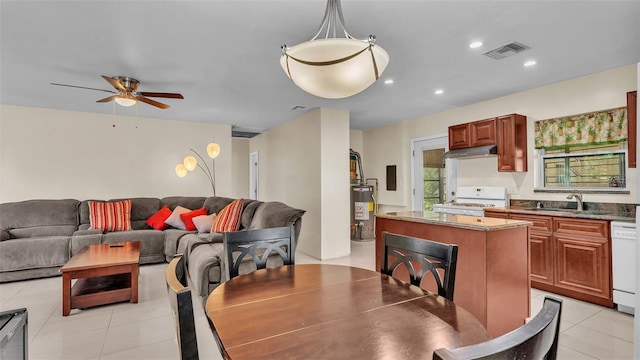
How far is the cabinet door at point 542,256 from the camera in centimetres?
331

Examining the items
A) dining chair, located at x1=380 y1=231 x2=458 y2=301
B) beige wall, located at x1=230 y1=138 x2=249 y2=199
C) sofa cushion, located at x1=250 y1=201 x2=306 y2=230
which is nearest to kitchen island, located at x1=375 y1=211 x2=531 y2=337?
dining chair, located at x1=380 y1=231 x2=458 y2=301

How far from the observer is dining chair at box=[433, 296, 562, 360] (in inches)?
20.9

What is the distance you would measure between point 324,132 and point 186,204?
2.86 meters

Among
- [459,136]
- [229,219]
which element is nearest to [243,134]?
[229,219]

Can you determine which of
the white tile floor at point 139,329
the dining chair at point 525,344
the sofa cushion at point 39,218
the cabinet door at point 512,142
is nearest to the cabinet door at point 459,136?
the cabinet door at point 512,142

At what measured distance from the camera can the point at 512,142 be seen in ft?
13.2

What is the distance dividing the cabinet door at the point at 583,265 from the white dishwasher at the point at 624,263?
0.06m

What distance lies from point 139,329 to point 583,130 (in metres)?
5.21

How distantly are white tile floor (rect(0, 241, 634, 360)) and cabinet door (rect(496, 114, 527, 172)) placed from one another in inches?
64.2

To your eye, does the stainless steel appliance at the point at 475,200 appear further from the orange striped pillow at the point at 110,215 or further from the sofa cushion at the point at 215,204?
the orange striped pillow at the point at 110,215

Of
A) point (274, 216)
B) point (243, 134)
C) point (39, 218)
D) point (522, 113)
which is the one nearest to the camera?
point (274, 216)

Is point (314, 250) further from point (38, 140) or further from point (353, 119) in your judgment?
point (38, 140)

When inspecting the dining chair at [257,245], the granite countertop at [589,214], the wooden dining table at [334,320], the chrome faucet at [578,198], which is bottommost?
the wooden dining table at [334,320]

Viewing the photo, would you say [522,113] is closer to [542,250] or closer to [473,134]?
[473,134]
